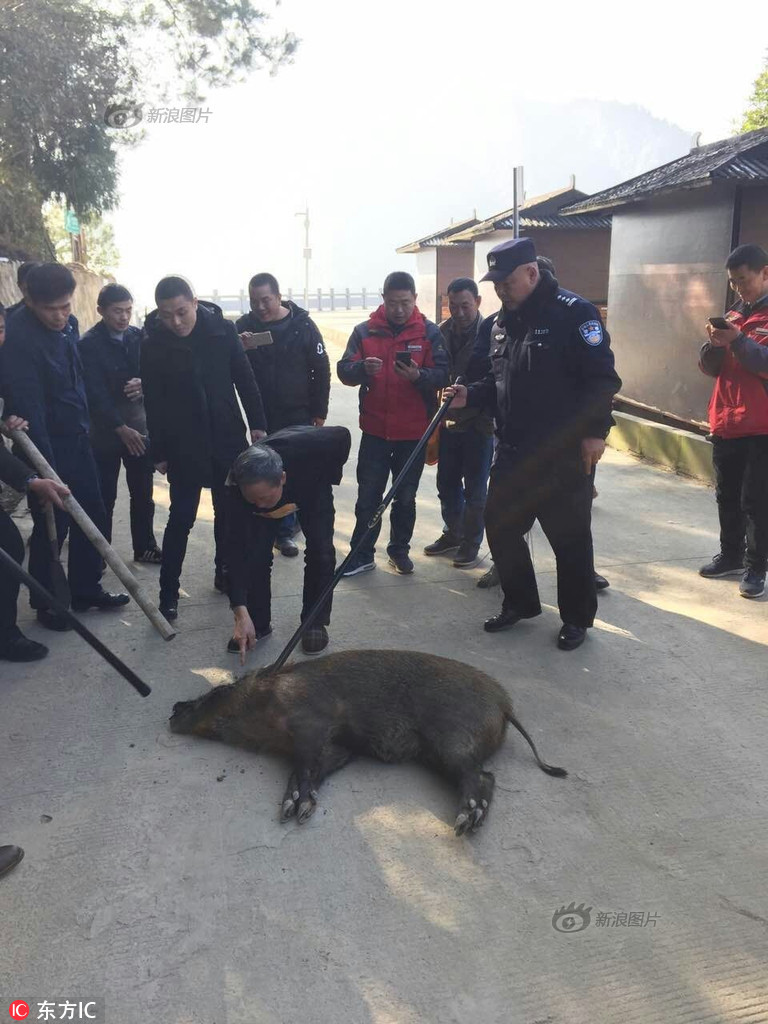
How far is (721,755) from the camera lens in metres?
3.00

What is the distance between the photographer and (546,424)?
3.78 m

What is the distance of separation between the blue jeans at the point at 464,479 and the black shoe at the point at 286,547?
3.33ft

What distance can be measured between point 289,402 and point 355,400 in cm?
638

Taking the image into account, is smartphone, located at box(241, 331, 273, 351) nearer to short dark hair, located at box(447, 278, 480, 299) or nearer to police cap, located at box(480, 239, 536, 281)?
short dark hair, located at box(447, 278, 480, 299)

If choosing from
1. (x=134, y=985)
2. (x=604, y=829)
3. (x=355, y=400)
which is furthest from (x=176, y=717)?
(x=355, y=400)

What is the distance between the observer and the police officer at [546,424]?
3.65 meters

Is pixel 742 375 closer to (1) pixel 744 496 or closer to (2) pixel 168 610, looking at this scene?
(1) pixel 744 496

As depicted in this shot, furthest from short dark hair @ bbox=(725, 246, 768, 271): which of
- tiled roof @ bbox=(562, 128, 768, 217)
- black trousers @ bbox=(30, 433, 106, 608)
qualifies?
black trousers @ bbox=(30, 433, 106, 608)

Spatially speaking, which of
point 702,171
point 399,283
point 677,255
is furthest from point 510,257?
point 677,255

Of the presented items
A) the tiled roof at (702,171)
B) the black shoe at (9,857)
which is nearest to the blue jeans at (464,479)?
the black shoe at (9,857)

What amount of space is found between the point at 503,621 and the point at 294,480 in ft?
4.28

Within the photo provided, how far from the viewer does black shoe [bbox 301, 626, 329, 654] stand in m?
3.87

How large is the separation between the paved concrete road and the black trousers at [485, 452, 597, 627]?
27 cm

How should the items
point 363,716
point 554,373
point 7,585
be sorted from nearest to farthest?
point 363,716 → point 554,373 → point 7,585
